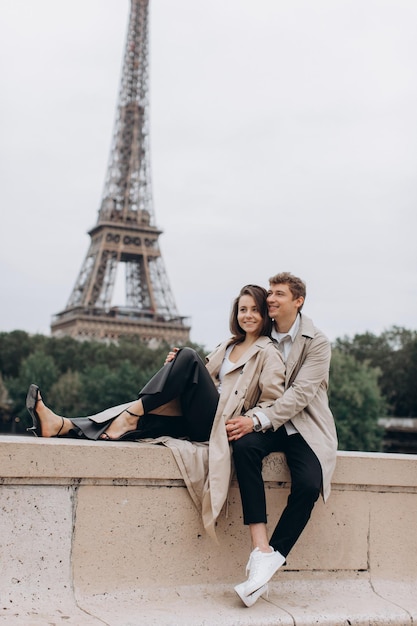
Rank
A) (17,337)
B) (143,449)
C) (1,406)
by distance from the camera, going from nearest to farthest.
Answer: (143,449) → (1,406) → (17,337)

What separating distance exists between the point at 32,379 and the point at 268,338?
49.0 meters

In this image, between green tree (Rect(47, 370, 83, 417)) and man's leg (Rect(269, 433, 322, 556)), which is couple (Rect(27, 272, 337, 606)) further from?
green tree (Rect(47, 370, 83, 417))

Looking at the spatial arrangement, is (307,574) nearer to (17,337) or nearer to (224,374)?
(224,374)

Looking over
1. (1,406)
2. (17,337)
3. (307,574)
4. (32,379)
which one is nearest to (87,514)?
(307,574)

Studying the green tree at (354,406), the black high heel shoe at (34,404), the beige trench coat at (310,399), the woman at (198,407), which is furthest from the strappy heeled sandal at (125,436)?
the green tree at (354,406)

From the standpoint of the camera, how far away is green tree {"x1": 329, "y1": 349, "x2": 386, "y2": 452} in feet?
132

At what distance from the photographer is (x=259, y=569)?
455cm

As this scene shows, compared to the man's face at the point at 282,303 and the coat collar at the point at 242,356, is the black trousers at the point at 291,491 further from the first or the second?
the man's face at the point at 282,303

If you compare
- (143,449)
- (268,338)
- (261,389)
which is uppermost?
(268,338)

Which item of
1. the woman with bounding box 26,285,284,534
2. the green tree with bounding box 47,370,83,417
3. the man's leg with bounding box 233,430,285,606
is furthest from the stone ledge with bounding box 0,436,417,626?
the green tree with bounding box 47,370,83,417

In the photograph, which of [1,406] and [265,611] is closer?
[265,611]

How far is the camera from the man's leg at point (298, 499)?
4.76 metres

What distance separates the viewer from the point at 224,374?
5.29 meters

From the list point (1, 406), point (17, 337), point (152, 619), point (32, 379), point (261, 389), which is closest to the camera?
point (152, 619)
